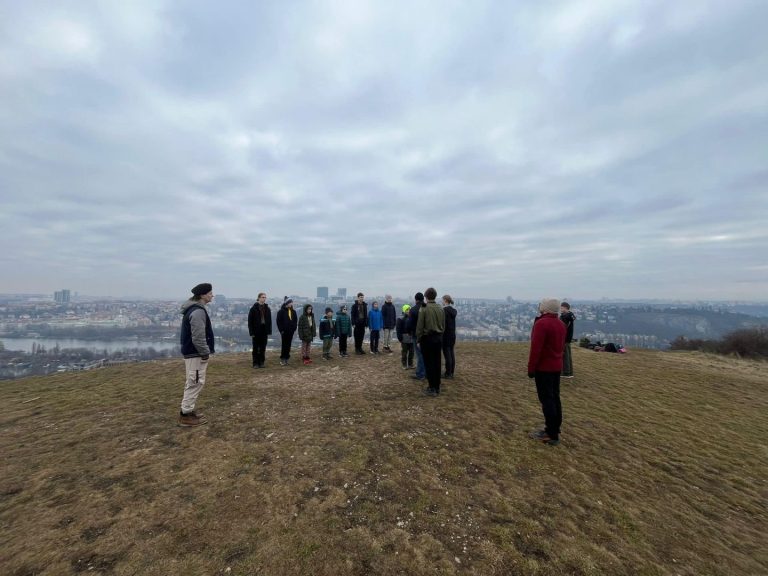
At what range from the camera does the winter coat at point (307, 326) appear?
13188mm

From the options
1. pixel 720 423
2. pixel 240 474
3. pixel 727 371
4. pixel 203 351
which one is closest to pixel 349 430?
pixel 240 474

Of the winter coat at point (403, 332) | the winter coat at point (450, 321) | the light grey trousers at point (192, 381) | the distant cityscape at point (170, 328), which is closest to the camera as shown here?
the light grey trousers at point (192, 381)

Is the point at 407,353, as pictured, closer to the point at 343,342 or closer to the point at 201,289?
the point at 343,342

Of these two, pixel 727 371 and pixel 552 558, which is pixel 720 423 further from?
pixel 727 371

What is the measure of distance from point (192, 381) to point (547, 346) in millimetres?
7709

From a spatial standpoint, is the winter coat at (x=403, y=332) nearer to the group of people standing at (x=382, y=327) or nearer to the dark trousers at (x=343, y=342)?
the group of people standing at (x=382, y=327)

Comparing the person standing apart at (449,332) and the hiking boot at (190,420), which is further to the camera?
the person standing apart at (449,332)

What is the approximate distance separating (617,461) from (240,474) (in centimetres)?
709

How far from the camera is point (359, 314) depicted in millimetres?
15688

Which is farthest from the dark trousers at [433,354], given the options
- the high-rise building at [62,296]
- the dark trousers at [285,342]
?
the high-rise building at [62,296]

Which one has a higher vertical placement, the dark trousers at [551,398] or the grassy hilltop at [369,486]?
the dark trousers at [551,398]

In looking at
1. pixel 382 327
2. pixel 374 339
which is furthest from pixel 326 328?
pixel 382 327

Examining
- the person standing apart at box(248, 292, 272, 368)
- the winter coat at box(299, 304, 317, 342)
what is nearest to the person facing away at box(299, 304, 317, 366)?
the winter coat at box(299, 304, 317, 342)

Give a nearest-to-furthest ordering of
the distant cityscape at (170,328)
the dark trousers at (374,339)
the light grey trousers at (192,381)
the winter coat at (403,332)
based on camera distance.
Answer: the light grey trousers at (192,381), the winter coat at (403,332), the dark trousers at (374,339), the distant cityscape at (170,328)
